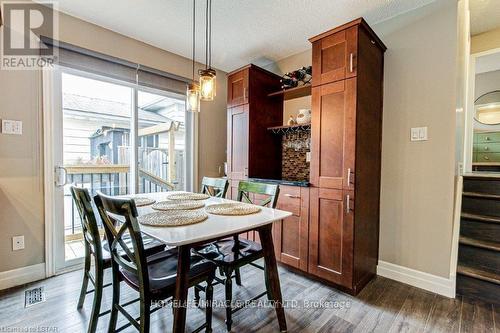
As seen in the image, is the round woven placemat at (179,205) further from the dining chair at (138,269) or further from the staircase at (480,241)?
the staircase at (480,241)

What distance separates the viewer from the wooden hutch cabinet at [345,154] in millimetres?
1932

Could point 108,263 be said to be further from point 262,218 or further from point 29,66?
point 29,66

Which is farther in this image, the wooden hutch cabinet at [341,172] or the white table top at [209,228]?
the wooden hutch cabinet at [341,172]

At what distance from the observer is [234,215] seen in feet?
4.97

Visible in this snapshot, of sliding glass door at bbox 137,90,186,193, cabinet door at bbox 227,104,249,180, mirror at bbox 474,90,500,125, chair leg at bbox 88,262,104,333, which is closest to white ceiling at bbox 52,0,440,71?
sliding glass door at bbox 137,90,186,193

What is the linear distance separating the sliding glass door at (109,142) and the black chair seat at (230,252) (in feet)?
4.22

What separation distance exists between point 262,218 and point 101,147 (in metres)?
2.23

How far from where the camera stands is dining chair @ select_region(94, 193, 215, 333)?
43.7 inches

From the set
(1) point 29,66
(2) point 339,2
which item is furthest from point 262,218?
(1) point 29,66

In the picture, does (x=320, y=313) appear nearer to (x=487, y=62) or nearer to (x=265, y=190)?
(x=265, y=190)

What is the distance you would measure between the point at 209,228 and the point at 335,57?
1.80 m

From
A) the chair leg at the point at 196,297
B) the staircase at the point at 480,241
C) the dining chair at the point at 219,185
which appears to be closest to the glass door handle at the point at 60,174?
the dining chair at the point at 219,185

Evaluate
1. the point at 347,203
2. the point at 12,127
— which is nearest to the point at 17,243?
the point at 12,127

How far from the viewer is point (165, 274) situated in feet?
4.37
